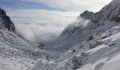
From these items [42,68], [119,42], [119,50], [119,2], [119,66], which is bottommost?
[119,66]

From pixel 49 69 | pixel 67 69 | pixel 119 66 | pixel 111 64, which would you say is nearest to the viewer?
pixel 119 66

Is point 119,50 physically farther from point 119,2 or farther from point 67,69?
point 119,2

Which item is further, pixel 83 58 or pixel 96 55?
pixel 83 58

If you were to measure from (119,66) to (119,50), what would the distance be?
6.40 metres

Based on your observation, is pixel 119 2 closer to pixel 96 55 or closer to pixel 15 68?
pixel 15 68

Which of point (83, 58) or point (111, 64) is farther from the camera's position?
point (83, 58)

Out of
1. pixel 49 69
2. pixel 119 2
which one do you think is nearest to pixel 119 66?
pixel 49 69

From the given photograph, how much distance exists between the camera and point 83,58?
27.6 meters

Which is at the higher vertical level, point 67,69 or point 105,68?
point 67,69

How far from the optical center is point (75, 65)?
27328 millimetres

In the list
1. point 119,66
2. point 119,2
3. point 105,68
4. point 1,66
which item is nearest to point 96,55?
point 105,68

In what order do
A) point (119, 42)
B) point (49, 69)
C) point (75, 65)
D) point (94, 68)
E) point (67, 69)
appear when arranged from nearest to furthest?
point (94, 68) < point (119, 42) < point (75, 65) < point (67, 69) < point (49, 69)

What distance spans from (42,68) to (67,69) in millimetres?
8670

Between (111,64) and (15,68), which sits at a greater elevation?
(15,68)
